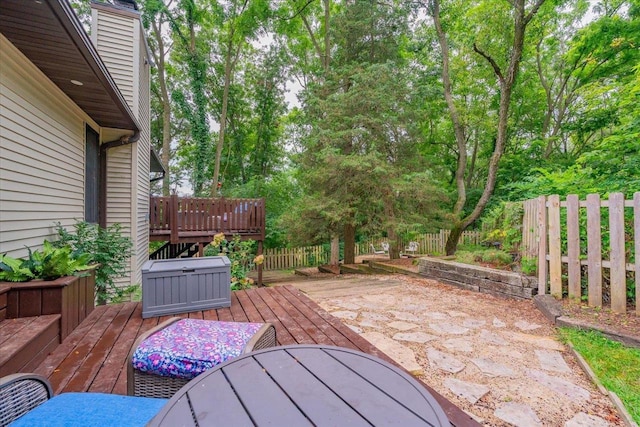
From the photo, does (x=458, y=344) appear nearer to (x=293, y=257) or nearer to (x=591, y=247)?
(x=591, y=247)

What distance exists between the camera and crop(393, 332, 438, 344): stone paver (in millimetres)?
2926

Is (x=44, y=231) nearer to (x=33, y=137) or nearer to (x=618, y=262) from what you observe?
(x=33, y=137)

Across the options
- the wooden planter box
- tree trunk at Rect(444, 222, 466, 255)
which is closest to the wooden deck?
the wooden planter box

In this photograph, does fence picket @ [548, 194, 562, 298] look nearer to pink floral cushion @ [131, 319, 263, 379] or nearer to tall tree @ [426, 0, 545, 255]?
tall tree @ [426, 0, 545, 255]

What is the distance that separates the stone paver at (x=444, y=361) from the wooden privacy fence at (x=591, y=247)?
211 centimetres

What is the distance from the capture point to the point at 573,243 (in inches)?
138

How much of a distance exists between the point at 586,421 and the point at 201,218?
23.9ft

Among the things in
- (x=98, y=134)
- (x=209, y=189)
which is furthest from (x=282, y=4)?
(x=98, y=134)

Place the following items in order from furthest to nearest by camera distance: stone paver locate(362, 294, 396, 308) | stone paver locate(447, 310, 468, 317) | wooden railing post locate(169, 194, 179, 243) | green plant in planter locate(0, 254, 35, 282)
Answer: wooden railing post locate(169, 194, 179, 243), stone paver locate(362, 294, 396, 308), stone paver locate(447, 310, 468, 317), green plant in planter locate(0, 254, 35, 282)

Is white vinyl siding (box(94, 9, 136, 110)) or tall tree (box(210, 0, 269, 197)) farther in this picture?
tall tree (box(210, 0, 269, 197))

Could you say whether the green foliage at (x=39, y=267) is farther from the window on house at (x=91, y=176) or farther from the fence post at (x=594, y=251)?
the fence post at (x=594, y=251)

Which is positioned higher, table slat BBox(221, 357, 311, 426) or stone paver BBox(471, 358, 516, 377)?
table slat BBox(221, 357, 311, 426)

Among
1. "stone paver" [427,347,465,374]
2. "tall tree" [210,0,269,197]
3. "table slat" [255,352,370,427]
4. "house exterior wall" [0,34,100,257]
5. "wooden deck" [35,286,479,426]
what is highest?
"tall tree" [210,0,269,197]

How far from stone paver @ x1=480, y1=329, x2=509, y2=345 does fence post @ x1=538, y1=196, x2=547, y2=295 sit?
1387 millimetres
